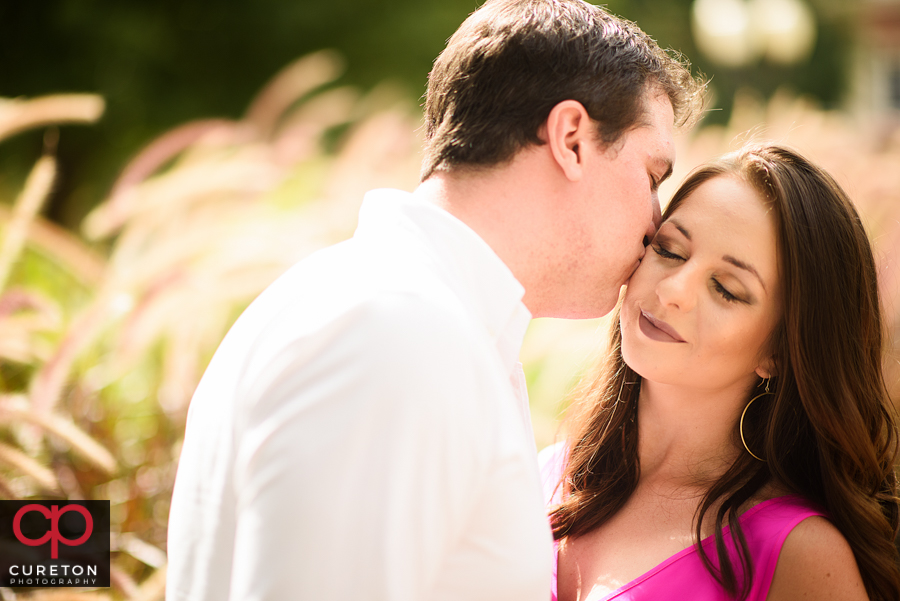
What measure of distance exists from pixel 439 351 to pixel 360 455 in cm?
22

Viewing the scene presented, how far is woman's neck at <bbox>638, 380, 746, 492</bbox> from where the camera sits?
2.18m

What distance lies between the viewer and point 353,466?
43.9 inches

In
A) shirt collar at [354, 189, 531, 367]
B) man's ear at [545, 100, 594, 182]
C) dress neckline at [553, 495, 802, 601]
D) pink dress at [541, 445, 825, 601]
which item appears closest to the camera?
shirt collar at [354, 189, 531, 367]

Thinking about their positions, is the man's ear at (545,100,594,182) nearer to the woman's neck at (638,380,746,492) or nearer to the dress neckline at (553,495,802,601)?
the woman's neck at (638,380,746,492)

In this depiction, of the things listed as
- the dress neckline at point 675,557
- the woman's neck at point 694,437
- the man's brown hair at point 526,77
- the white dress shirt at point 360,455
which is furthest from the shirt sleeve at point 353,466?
the woman's neck at point 694,437

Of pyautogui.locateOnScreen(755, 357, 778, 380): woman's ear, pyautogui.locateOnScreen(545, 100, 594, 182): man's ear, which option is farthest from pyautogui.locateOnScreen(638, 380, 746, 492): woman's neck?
pyautogui.locateOnScreen(545, 100, 594, 182): man's ear

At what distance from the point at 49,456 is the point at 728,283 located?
2144 millimetres

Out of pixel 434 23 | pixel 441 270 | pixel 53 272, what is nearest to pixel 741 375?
pixel 441 270

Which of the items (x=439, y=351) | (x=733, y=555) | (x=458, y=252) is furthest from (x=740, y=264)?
(x=439, y=351)

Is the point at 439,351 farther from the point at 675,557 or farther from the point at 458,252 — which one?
the point at 675,557

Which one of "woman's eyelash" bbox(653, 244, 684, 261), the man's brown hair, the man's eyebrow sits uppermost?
the man's brown hair

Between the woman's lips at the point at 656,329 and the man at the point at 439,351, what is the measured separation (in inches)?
9.2

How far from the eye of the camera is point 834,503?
1.99 meters

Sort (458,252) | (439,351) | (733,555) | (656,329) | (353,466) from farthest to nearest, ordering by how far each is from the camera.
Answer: (656,329) → (733,555) → (458,252) → (439,351) → (353,466)
